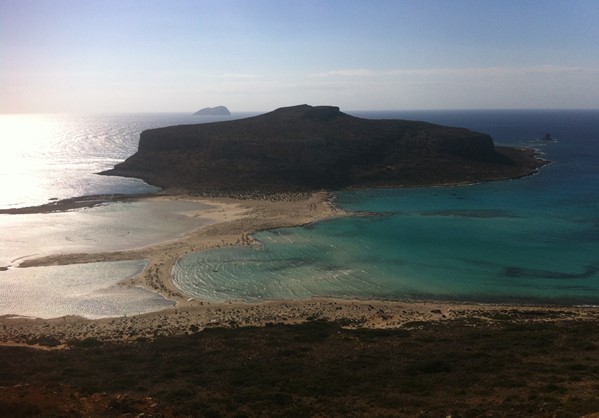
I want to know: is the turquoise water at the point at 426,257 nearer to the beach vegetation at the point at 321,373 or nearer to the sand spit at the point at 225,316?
the sand spit at the point at 225,316

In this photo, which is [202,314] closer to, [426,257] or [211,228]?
[426,257]

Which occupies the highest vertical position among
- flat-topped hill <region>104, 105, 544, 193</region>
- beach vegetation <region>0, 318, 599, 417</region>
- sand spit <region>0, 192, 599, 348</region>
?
flat-topped hill <region>104, 105, 544, 193</region>

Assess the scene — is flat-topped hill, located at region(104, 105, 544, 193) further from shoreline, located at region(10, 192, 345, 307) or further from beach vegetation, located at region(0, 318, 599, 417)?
beach vegetation, located at region(0, 318, 599, 417)

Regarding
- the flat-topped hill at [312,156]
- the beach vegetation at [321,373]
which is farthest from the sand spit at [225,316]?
the flat-topped hill at [312,156]

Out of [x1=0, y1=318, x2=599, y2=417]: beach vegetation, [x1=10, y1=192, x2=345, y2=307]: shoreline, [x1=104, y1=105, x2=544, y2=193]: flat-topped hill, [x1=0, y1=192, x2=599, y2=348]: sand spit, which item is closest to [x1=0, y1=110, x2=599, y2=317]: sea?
[x1=10, y1=192, x2=345, y2=307]: shoreline

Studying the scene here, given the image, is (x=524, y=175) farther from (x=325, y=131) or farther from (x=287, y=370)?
(x=287, y=370)
